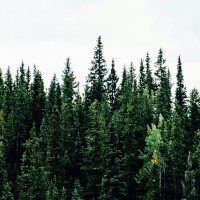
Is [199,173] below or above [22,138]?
below

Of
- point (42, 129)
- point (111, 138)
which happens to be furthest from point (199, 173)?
point (42, 129)

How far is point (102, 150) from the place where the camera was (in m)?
64.9

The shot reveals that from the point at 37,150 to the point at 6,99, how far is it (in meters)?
29.2

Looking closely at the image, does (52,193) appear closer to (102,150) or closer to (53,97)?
(102,150)

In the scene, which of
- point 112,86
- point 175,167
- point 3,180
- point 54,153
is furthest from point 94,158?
point 112,86

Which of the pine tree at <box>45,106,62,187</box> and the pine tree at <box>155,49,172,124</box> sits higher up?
the pine tree at <box>155,49,172,124</box>

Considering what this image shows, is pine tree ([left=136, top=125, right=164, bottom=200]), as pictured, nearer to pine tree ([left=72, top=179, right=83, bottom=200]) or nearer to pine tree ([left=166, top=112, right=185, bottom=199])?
pine tree ([left=166, top=112, right=185, bottom=199])

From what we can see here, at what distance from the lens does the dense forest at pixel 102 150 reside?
6384 centimetres

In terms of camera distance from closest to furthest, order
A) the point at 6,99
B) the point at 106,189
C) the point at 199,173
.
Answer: the point at 106,189, the point at 199,173, the point at 6,99

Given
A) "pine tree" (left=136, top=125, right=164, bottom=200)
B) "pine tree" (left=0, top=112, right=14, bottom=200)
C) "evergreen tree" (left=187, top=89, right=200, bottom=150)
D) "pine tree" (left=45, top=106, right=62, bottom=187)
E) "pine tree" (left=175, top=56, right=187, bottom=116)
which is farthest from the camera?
"pine tree" (left=175, top=56, right=187, bottom=116)

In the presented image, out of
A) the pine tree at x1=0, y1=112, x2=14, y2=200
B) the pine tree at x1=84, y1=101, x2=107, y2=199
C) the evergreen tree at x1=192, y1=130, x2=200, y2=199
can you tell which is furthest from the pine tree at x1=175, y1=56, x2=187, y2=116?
the pine tree at x1=0, y1=112, x2=14, y2=200

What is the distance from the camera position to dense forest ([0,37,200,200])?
63.8 meters

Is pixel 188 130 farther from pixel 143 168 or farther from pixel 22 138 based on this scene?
pixel 22 138

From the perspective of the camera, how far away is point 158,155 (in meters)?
67.4
